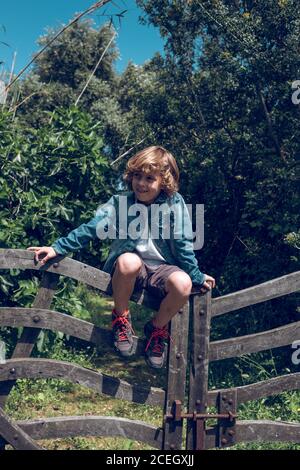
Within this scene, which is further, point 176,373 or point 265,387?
point 265,387

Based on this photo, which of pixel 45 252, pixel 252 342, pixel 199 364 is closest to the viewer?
pixel 45 252

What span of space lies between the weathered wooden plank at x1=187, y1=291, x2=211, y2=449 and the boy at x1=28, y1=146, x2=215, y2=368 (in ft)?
0.43

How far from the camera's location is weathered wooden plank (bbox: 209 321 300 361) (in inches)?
131

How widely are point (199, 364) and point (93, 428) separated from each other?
0.76 m

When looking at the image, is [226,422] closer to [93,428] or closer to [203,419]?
[203,419]

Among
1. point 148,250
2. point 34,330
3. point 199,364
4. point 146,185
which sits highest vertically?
point 146,185

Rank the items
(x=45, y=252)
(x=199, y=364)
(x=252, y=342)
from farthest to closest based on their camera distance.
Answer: (x=252, y=342)
(x=199, y=364)
(x=45, y=252)

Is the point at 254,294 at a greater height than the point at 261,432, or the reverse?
the point at 254,294

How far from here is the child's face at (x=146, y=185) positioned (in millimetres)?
3359

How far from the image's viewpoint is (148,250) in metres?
3.35

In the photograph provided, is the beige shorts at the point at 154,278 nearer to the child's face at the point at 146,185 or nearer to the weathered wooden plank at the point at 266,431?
the child's face at the point at 146,185

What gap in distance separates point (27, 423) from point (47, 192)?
281cm

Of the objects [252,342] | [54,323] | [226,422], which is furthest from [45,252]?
[226,422]

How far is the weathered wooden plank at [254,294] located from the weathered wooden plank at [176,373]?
0.21 m
